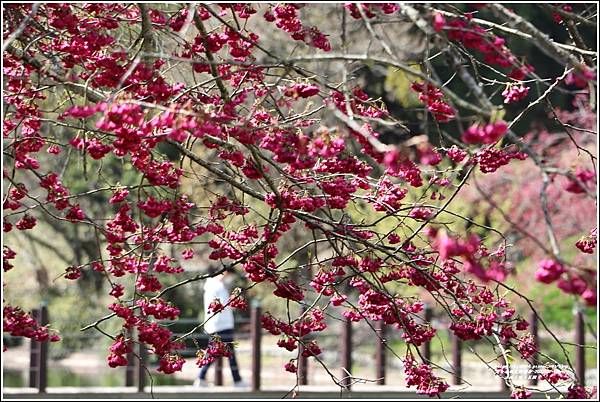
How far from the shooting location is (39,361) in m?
11.2

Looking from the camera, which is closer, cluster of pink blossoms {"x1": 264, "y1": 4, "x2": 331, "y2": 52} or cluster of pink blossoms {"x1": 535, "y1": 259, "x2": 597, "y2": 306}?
cluster of pink blossoms {"x1": 535, "y1": 259, "x2": 597, "y2": 306}

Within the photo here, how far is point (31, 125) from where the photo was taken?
5137mm

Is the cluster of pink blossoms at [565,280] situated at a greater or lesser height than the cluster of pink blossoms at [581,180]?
lesser

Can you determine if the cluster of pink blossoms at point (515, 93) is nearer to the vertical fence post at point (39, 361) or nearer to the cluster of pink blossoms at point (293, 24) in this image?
the cluster of pink blossoms at point (293, 24)

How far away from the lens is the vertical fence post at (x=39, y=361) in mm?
11062

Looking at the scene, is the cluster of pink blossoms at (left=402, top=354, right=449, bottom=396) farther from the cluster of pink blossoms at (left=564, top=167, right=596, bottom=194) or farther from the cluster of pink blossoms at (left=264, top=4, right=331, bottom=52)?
the cluster of pink blossoms at (left=564, top=167, right=596, bottom=194)

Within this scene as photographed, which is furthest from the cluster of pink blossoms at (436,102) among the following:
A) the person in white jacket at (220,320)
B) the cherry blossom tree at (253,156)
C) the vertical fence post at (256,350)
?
the vertical fence post at (256,350)

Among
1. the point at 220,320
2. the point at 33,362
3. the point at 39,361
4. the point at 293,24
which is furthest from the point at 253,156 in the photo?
the point at 33,362

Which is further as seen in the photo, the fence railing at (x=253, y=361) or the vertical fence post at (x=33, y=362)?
the vertical fence post at (x=33, y=362)

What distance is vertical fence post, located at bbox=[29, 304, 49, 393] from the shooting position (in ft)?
36.3

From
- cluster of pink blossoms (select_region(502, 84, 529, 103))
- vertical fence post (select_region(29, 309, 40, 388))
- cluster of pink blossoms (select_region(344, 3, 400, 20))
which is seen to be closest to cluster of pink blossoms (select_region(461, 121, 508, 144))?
cluster of pink blossoms (select_region(344, 3, 400, 20))

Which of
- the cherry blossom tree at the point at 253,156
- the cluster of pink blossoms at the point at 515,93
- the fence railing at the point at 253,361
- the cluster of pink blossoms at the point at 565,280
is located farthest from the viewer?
the fence railing at the point at 253,361

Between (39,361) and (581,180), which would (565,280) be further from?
(39,361)

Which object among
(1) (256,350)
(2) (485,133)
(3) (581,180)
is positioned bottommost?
(1) (256,350)
